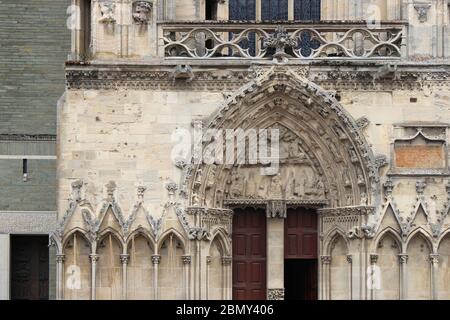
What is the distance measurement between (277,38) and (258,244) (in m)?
3.32

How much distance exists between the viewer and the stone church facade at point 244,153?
2553 centimetres

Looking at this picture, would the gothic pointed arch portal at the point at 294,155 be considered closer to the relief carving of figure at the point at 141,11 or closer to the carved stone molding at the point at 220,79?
the carved stone molding at the point at 220,79

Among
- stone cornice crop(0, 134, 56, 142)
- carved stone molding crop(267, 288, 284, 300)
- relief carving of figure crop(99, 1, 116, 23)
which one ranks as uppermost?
Answer: relief carving of figure crop(99, 1, 116, 23)

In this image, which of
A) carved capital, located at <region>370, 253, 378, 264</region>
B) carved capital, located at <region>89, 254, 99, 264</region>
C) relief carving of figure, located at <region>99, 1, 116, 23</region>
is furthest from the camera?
relief carving of figure, located at <region>99, 1, 116, 23</region>

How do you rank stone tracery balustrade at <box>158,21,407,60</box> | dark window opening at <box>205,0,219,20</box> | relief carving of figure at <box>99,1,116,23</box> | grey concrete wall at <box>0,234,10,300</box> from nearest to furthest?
1. relief carving of figure at <box>99,1,116,23</box>
2. stone tracery balustrade at <box>158,21,407,60</box>
3. dark window opening at <box>205,0,219,20</box>
4. grey concrete wall at <box>0,234,10,300</box>

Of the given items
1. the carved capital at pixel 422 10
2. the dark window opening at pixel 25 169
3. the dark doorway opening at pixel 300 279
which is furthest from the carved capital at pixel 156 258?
the carved capital at pixel 422 10

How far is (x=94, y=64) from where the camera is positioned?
2561 centimetres

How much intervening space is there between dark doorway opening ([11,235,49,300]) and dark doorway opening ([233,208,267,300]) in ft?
16.2

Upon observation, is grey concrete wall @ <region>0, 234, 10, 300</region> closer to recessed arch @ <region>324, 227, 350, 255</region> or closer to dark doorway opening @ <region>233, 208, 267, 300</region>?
dark doorway opening @ <region>233, 208, 267, 300</region>

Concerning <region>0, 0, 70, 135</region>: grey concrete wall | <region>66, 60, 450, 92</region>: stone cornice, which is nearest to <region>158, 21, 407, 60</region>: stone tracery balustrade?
<region>66, 60, 450, 92</region>: stone cornice

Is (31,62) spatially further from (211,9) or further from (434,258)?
(434,258)

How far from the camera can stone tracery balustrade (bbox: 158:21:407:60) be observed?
2586 cm
